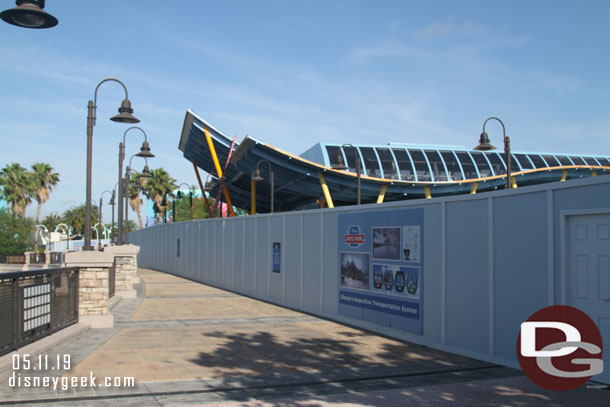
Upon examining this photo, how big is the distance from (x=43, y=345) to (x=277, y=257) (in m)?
9.54

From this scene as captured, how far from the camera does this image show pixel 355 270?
13508 mm

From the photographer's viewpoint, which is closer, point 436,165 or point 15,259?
point 436,165

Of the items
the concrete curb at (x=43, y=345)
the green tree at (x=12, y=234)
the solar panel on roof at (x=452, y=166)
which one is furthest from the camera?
the green tree at (x=12, y=234)

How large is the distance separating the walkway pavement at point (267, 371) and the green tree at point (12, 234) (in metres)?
61.2

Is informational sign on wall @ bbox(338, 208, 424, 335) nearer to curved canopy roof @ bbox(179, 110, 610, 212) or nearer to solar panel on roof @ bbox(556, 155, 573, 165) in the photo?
curved canopy roof @ bbox(179, 110, 610, 212)

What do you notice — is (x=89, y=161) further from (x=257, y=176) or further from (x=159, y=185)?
(x=159, y=185)

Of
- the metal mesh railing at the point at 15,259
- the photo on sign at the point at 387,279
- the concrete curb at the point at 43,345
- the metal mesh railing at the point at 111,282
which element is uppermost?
the photo on sign at the point at 387,279

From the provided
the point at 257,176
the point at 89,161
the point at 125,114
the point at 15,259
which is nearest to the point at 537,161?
the point at 257,176

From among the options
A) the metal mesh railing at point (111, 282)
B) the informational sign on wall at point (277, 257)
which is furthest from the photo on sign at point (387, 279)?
the metal mesh railing at point (111, 282)

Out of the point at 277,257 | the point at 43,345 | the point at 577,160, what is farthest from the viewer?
the point at 577,160

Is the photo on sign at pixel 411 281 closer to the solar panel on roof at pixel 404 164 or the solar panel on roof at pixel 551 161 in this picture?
the solar panel on roof at pixel 404 164

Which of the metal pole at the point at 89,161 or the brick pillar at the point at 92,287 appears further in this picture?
the metal pole at the point at 89,161

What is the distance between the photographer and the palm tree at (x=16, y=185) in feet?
232

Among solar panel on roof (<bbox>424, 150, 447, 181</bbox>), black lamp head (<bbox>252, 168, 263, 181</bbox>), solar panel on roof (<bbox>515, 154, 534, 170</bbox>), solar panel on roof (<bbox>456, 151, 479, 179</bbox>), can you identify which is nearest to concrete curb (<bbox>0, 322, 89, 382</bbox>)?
black lamp head (<bbox>252, 168, 263, 181</bbox>)
